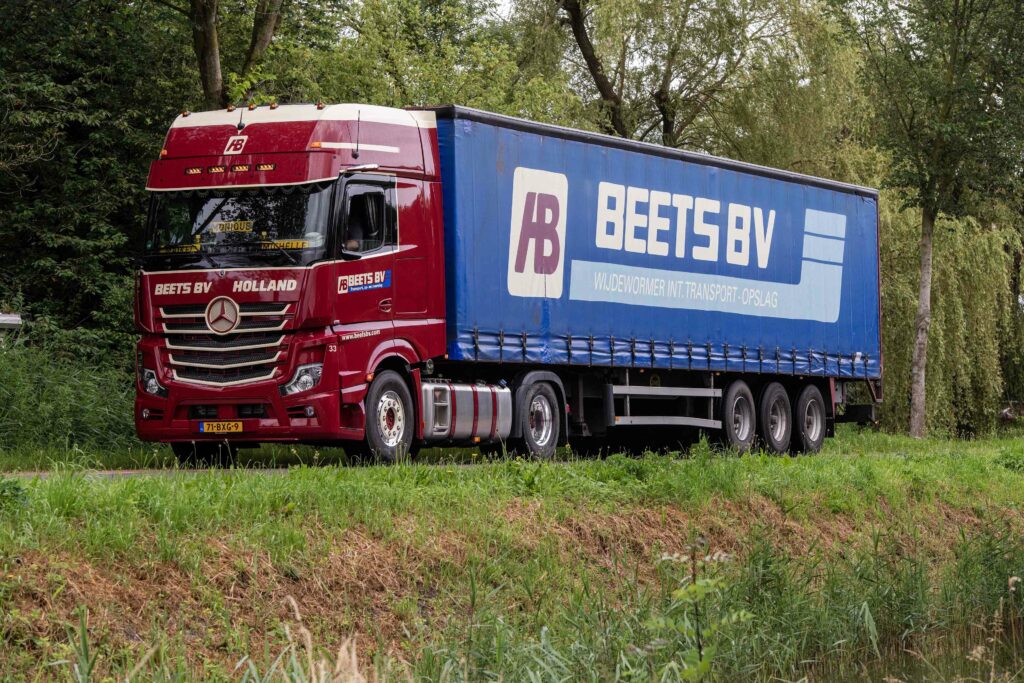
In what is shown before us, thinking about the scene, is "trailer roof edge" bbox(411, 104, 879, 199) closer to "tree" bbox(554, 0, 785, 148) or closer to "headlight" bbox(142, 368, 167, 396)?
"headlight" bbox(142, 368, 167, 396)

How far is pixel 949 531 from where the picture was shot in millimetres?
17141

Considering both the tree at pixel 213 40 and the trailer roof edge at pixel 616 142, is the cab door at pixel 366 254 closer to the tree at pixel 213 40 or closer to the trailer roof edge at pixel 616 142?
A: the trailer roof edge at pixel 616 142

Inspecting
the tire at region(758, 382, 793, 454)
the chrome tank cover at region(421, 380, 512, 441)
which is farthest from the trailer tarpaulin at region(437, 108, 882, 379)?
the tire at region(758, 382, 793, 454)

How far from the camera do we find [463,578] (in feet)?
36.6

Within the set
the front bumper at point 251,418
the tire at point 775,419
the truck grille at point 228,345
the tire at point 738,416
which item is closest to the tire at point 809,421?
the tire at point 775,419

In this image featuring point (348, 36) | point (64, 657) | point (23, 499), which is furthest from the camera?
point (348, 36)

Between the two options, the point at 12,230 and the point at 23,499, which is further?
the point at 12,230

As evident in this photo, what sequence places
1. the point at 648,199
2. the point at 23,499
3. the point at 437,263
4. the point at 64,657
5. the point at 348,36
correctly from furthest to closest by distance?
the point at 348,36 → the point at 648,199 → the point at 437,263 → the point at 23,499 → the point at 64,657

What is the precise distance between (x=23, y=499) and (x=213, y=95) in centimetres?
1448

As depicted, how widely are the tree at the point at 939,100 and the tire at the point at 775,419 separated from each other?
645 centimetres

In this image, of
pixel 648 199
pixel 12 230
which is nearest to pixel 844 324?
pixel 648 199

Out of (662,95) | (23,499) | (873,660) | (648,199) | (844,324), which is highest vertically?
(662,95)

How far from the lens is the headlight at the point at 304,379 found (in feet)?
48.5

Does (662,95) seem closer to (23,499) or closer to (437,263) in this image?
(437,263)
